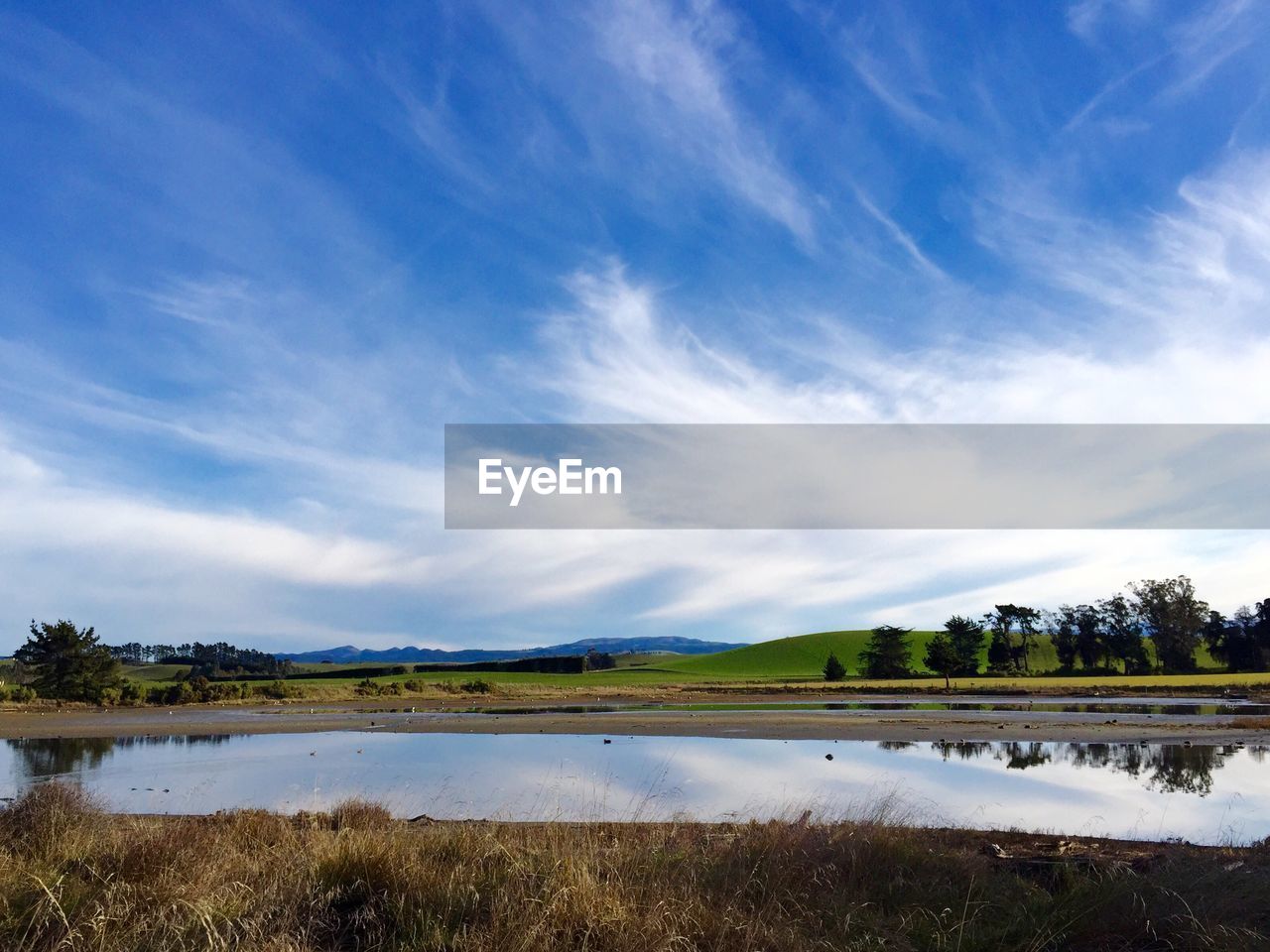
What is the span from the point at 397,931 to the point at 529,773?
49.6 feet

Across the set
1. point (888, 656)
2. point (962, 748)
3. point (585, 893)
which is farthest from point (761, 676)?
point (585, 893)

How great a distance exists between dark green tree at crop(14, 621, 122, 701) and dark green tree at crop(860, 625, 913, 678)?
71507 mm

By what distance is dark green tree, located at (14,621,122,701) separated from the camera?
179 feet

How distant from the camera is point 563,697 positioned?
2616 inches

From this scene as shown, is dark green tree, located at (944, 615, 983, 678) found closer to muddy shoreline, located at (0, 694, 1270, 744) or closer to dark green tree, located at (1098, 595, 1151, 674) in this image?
dark green tree, located at (1098, 595, 1151, 674)

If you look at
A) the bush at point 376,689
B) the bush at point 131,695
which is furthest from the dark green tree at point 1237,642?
the bush at point 131,695

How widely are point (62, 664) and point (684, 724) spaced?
3897cm

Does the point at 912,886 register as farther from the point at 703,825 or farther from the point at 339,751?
the point at 339,751

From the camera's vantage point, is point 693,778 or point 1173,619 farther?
point 1173,619

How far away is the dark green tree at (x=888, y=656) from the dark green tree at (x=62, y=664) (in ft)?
235

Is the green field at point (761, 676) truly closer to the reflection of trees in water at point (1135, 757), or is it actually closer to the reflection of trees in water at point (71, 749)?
the reflection of trees in water at point (71, 749)

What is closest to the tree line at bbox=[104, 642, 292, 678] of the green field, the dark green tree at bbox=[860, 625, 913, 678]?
the green field

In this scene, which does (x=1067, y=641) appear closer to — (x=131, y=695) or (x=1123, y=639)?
(x=1123, y=639)

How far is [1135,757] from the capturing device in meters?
25.4
